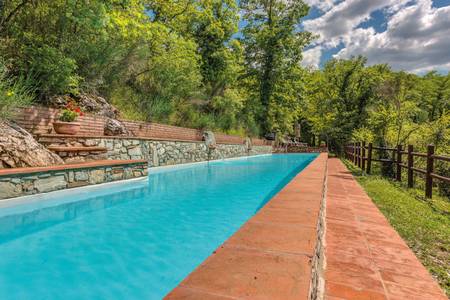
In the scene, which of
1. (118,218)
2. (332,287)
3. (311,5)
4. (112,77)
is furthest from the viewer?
(311,5)

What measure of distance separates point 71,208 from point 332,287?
13.2 feet

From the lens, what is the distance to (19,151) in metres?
4.40

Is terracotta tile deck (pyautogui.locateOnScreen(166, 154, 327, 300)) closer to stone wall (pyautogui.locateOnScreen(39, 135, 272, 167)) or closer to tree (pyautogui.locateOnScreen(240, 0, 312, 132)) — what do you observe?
stone wall (pyautogui.locateOnScreen(39, 135, 272, 167))

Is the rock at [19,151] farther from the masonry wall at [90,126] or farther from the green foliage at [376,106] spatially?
the green foliage at [376,106]

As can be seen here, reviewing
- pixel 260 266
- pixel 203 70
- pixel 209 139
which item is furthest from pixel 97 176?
pixel 203 70

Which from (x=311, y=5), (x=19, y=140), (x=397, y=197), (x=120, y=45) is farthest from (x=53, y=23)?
(x=311, y=5)

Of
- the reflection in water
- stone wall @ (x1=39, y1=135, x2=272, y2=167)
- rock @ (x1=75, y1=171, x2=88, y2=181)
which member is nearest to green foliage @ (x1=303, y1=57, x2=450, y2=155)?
stone wall @ (x1=39, y1=135, x2=272, y2=167)

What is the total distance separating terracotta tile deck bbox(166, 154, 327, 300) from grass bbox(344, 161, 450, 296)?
116cm

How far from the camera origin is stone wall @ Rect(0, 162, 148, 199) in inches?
151

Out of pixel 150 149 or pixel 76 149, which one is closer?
pixel 76 149

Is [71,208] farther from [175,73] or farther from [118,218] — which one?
[175,73]

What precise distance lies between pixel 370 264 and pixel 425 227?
5.78 feet

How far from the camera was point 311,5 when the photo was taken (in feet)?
80.4

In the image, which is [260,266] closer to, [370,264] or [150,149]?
[370,264]
